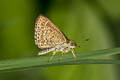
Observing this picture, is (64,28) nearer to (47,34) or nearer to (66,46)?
(47,34)

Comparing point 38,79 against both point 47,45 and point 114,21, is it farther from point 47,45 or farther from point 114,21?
point 114,21

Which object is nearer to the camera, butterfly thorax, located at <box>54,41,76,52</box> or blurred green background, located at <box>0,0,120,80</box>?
butterfly thorax, located at <box>54,41,76,52</box>

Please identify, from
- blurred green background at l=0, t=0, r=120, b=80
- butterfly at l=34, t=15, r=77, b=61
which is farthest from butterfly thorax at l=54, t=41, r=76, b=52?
blurred green background at l=0, t=0, r=120, b=80

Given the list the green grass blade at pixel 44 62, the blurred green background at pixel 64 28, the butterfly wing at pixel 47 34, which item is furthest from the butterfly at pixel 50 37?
the green grass blade at pixel 44 62

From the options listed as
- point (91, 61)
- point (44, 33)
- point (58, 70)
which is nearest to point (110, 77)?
point (58, 70)

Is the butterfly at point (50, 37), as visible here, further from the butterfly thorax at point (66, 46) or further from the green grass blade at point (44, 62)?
the green grass blade at point (44, 62)

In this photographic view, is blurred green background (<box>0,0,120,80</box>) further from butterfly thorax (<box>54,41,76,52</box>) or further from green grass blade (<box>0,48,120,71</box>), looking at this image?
green grass blade (<box>0,48,120,71</box>)

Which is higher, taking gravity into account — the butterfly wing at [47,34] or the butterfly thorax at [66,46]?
the butterfly wing at [47,34]
